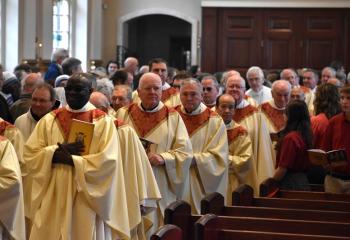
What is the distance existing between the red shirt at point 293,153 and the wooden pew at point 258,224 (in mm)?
2201

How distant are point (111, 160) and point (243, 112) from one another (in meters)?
3.25

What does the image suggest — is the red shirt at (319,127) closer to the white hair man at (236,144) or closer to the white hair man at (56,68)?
the white hair man at (236,144)

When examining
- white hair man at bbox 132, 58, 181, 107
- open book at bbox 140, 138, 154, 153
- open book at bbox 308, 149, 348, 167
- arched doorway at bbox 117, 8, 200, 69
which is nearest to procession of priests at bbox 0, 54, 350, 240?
open book at bbox 140, 138, 154, 153

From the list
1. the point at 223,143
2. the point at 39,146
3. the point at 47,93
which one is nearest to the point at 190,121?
the point at 223,143

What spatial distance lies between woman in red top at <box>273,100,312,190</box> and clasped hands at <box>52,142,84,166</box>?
242 cm

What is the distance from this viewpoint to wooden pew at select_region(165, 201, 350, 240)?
5.75 m

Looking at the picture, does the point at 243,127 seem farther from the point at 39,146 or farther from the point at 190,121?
the point at 39,146

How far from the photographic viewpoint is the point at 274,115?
10.3m

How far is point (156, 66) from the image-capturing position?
10320mm

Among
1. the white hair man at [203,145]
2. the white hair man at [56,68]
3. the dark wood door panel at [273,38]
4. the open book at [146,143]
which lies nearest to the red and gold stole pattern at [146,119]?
the open book at [146,143]

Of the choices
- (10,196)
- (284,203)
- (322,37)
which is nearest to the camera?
(10,196)

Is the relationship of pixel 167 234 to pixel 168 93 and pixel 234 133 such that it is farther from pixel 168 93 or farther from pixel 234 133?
pixel 168 93

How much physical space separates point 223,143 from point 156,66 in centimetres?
236

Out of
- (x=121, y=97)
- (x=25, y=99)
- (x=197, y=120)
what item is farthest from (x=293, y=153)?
(x=25, y=99)
